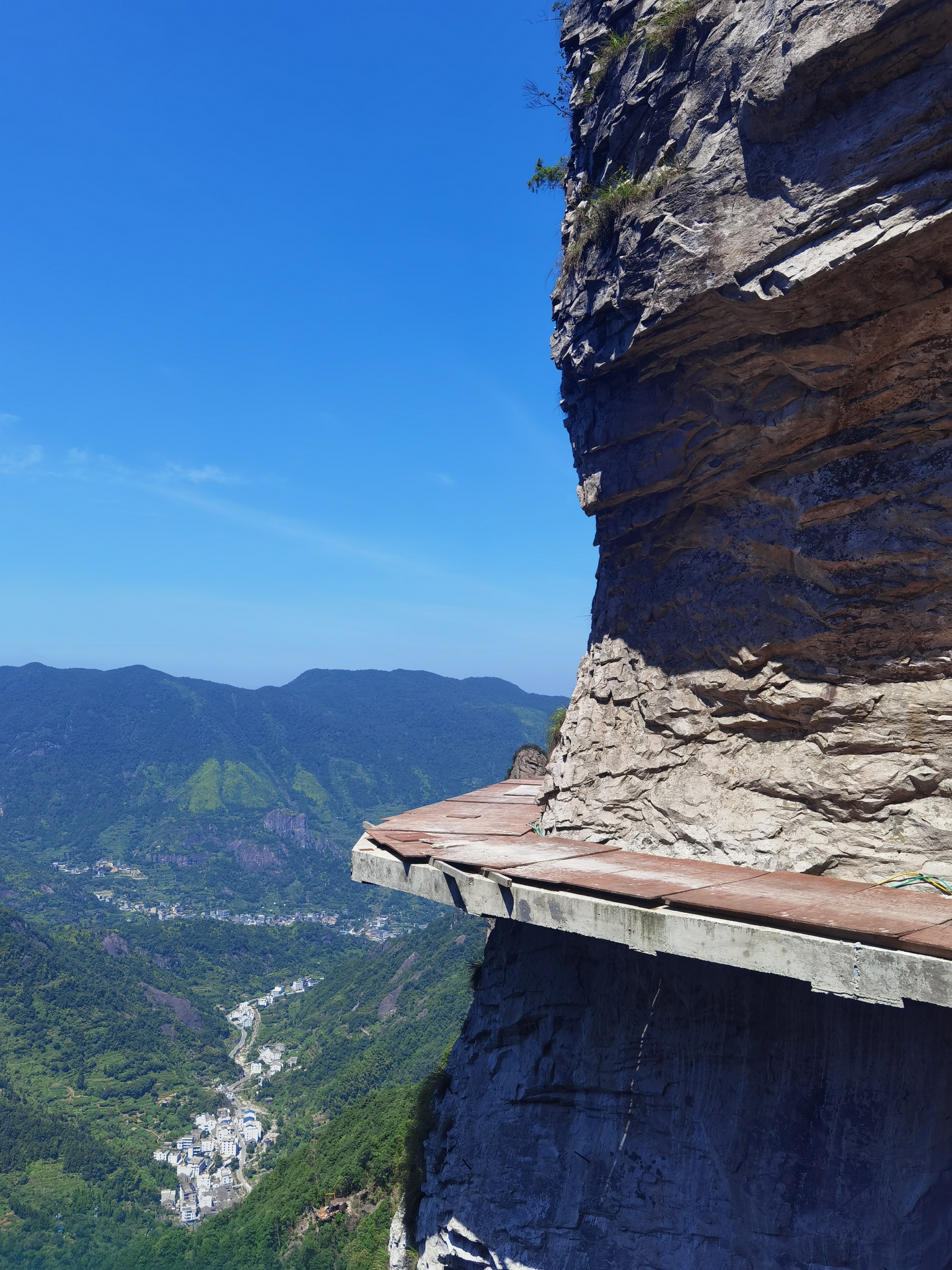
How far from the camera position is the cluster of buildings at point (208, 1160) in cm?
5847

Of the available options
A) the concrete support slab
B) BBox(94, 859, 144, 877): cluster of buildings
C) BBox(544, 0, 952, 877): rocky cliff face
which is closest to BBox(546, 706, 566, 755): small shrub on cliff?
BBox(544, 0, 952, 877): rocky cliff face

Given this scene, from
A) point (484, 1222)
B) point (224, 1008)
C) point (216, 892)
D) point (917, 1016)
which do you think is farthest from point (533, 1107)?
point (216, 892)

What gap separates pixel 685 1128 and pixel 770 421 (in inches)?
379

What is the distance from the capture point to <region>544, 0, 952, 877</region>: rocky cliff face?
8859mm

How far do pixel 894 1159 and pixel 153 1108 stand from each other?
8754 cm

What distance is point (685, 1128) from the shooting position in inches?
408

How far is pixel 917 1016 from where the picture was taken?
8930mm

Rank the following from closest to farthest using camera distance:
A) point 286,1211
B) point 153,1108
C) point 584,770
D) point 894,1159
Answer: point 894,1159
point 584,770
point 286,1211
point 153,1108

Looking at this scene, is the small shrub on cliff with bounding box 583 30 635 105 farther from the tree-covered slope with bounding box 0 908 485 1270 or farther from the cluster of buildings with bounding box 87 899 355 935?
the cluster of buildings with bounding box 87 899 355 935

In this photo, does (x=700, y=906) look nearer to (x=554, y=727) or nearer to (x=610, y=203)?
(x=610, y=203)

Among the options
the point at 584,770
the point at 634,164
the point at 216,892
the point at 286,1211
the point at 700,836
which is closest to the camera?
the point at 700,836

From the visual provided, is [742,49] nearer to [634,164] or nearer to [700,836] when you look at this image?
[634,164]

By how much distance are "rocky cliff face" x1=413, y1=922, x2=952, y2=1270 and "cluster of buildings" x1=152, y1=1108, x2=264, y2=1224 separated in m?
58.3

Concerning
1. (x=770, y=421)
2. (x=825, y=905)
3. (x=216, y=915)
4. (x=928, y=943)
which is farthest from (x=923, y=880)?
(x=216, y=915)
